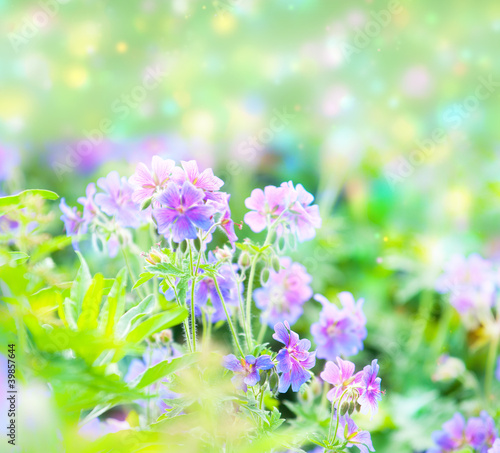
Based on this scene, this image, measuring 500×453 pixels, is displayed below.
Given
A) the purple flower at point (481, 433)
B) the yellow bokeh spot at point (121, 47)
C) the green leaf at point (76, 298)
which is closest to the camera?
the green leaf at point (76, 298)

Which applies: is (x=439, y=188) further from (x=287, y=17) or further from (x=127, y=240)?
(x=127, y=240)

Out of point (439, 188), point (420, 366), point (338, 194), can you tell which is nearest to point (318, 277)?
point (420, 366)

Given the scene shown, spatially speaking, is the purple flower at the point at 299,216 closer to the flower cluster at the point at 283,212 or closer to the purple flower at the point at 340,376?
the flower cluster at the point at 283,212

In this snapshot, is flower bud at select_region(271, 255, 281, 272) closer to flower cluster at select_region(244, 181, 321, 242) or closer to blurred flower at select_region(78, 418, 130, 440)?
flower cluster at select_region(244, 181, 321, 242)

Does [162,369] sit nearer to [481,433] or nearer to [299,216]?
[299,216]

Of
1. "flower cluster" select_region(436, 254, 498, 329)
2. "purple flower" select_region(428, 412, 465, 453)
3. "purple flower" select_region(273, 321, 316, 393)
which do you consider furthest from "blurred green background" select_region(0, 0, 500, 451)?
"purple flower" select_region(273, 321, 316, 393)

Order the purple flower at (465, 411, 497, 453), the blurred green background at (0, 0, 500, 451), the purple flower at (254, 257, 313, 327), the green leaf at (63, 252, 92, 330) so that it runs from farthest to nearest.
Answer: the blurred green background at (0, 0, 500, 451) < the purple flower at (465, 411, 497, 453) < the purple flower at (254, 257, 313, 327) < the green leaf at (63, 252, 92, 330)

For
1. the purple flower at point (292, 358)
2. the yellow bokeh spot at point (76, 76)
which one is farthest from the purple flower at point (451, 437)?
the yellow bokeh spot at point (76, 76)
